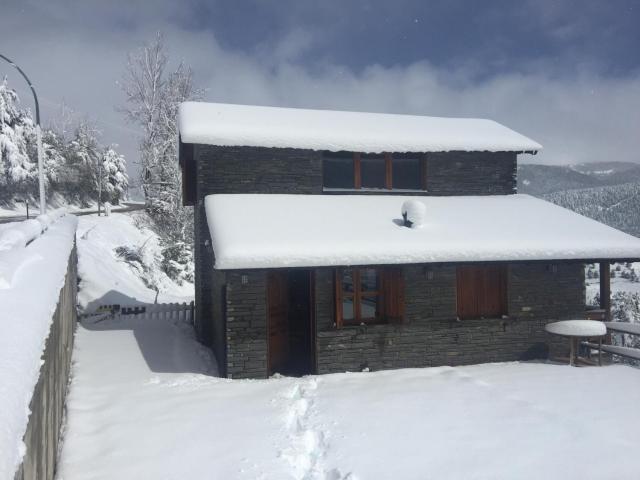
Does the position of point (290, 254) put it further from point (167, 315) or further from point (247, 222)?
point (167, 315)

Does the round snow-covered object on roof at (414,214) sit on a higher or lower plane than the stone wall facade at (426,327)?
higher

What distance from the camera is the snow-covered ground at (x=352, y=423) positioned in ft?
18.0

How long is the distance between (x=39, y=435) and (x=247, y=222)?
670 cm

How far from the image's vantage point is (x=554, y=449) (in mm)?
5969

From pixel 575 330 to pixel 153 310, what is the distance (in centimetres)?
1189

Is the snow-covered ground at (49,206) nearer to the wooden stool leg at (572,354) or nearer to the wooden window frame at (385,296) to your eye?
the wooden window frame at (385,296)

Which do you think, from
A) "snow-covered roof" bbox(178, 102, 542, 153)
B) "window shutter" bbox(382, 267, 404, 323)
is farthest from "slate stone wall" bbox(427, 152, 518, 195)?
"window shutter" bbox(382, 267, 404, 323)

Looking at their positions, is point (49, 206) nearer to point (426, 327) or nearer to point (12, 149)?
point (12, 149)

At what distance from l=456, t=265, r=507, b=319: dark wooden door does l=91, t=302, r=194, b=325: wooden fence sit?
8322 millimetres

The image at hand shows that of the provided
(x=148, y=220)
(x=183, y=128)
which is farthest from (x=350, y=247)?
(x=148, y=220)

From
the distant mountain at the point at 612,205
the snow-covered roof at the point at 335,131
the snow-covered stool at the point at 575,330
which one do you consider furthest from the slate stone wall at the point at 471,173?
the distant mountain at the point at 612,205

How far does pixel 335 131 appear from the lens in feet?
42.8

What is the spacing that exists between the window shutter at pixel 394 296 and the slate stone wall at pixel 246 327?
2719mm

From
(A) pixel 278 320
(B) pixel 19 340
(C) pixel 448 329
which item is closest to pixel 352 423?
(A) pixel 278 320
